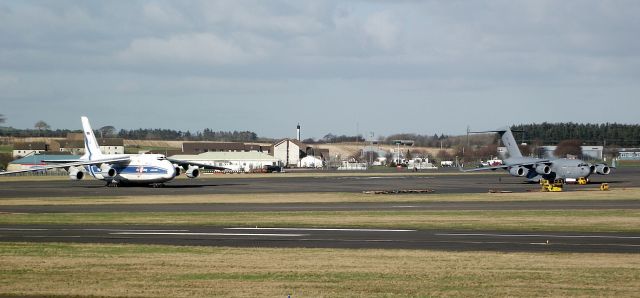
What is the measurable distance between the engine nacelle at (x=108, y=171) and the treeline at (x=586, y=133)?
94350 mm

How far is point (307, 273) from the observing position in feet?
65.1

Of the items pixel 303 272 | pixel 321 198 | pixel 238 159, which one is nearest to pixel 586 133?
pixel 238 159

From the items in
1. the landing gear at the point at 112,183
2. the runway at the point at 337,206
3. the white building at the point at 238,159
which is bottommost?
the runway at the point at 337,206

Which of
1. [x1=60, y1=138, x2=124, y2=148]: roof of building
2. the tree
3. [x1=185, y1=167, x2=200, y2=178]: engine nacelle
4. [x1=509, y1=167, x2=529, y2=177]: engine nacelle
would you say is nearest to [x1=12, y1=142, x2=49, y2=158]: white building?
[x1=60, y1=138, x2=124, y2=148]: roof of building

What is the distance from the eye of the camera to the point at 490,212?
132 ft

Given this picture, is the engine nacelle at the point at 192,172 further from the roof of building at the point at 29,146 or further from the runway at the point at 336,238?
the roof of building at the point at 29,146

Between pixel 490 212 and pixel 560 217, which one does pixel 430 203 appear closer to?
pixel 490 212

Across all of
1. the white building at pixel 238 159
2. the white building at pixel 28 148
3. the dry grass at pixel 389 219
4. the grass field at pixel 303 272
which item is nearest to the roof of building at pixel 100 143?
the white building at pixel 28 148

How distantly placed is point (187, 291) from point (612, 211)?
28.0 meters

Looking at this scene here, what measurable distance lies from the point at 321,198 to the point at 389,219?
18.6 m

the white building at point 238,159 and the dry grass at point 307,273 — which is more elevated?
the white building at point 238,159

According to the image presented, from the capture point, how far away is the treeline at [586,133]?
521 feet

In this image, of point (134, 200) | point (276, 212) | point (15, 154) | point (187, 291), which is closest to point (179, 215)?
point (276, 212)

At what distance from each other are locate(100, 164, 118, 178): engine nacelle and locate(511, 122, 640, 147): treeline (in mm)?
94350
